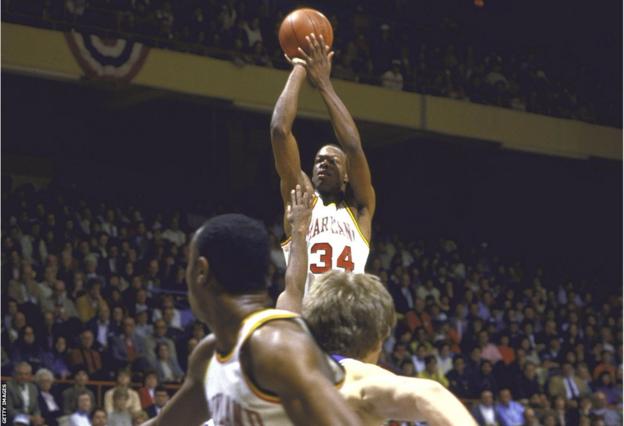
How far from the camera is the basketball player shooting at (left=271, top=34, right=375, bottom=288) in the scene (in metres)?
7.29

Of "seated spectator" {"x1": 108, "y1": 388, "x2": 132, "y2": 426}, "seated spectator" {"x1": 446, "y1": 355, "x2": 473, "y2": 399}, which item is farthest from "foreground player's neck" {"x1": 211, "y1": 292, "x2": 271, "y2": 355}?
"seated spectator" {"x1": 446, "y1": 355, "x2": 473, "y2": 399}

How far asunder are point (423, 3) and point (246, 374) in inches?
913

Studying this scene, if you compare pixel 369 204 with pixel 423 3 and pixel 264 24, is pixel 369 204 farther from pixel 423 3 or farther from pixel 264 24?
pixel 423 3

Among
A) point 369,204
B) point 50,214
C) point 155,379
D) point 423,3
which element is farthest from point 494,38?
point 369,204

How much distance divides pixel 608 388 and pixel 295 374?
17125 millimetres

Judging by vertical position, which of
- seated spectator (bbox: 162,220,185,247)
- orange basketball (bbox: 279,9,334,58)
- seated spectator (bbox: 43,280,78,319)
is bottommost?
seated spectator (bbox: 43,280,78,319)

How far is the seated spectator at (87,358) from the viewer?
1423 cm

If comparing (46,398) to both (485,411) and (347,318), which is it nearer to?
(485,411)

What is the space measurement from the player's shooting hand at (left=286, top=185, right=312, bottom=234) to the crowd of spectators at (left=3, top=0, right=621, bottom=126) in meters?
13.5

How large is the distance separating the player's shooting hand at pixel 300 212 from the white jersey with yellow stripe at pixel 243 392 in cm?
222

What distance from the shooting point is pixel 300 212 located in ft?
19.1

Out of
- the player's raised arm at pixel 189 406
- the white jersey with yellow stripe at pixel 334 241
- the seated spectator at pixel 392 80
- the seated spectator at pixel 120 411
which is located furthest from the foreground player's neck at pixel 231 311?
the seated spectator at pixel 392 80

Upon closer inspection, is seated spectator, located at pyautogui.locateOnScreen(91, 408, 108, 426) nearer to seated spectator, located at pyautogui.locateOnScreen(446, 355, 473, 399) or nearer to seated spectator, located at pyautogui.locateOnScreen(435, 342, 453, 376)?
seated spectator, located at pyautogui.locateOnScreen(446, 355, 473, 399)

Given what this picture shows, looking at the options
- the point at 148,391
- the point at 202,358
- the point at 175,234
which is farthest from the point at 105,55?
the point at 202,358
